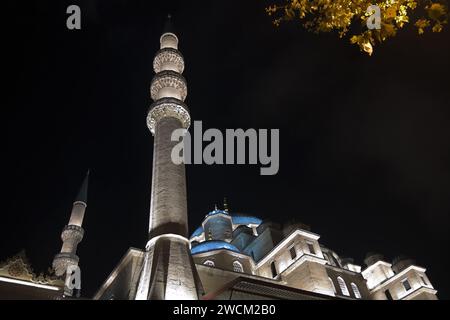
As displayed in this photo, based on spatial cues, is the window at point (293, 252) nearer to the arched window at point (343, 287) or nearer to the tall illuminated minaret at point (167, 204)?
the arched window at point (343, 287)

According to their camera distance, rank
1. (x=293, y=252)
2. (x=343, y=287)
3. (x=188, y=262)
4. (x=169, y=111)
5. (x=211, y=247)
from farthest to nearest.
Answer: (x=343, y=287) → (x=293, y=252) → (x=211, y=247) → (x=169, y=111) → (x=188, y=262)

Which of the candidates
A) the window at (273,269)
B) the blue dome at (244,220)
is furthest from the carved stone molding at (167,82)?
the blue dome at (244,220)

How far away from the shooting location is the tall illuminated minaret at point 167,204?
13836 millimetres

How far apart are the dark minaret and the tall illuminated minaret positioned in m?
8.60

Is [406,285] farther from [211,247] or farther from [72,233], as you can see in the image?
[72,233]

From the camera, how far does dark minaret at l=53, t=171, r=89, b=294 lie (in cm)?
2220

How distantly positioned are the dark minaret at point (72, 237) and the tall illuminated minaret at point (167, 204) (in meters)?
8.60

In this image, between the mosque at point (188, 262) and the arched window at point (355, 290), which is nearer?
the mosque at point (188, 262)

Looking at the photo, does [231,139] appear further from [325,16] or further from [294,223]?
[325,16]

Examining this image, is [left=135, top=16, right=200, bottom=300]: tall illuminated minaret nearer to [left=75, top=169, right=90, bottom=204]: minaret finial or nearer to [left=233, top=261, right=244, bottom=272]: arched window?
[left=233, top=261, right=244, bottom=272]: arched window

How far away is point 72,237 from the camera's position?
23.5m

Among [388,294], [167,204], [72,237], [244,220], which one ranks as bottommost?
[388,294]

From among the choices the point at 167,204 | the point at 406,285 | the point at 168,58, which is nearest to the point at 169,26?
the point at 168,58

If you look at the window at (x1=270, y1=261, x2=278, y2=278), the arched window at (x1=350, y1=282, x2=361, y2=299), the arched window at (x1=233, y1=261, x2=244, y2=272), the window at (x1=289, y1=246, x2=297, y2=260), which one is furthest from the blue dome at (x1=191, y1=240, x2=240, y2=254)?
the arched window at (x1=350, y1=282, x2=361, y2=299)
